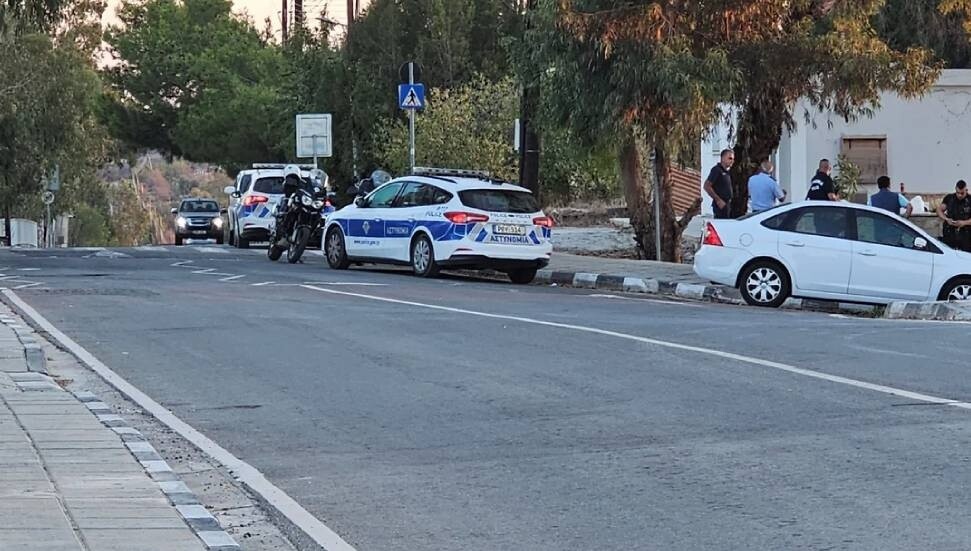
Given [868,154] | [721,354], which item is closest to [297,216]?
[868,154]

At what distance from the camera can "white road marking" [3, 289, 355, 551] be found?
7754 millimetres

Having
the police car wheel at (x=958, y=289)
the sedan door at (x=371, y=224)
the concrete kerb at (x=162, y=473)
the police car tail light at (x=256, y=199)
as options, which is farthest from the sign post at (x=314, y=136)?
the concrete kerb at (x=162, y=473)

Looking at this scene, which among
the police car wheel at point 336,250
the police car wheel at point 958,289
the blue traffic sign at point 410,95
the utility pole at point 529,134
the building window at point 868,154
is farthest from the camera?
the building window at point 868,154

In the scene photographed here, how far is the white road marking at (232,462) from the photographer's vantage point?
775 cm

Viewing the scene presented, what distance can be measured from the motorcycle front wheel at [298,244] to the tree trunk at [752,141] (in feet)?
24.5

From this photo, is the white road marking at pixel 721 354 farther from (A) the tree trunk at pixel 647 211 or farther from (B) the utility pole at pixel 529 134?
(B) the utility pole at pixel 529 134

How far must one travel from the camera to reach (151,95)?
7331cm

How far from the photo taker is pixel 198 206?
51.9 m

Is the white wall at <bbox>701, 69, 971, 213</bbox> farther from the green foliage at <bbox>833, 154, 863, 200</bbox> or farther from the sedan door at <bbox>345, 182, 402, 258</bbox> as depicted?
the sedan door at <bbox>345, 182, 402, 258</bbox>

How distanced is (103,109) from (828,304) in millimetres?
54835

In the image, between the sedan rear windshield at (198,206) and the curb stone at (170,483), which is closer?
the curb stone at (170,483)

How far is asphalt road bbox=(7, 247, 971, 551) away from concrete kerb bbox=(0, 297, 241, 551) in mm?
572

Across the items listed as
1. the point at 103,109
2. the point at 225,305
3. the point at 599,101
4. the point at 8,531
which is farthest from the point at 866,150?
the point at 103,109

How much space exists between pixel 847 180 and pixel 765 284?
1190cm
